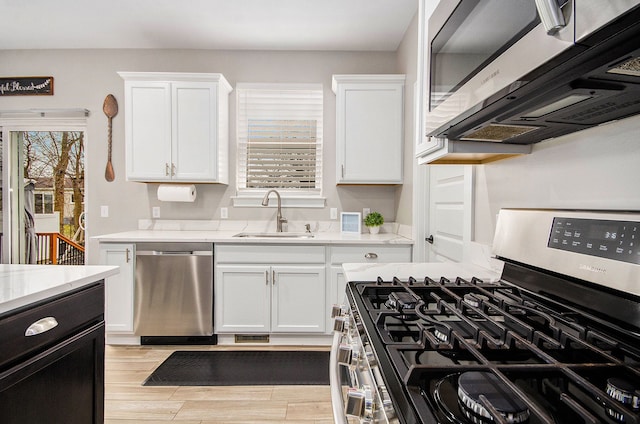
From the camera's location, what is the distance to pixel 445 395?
52cm

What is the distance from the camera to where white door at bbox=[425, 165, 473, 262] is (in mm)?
2158

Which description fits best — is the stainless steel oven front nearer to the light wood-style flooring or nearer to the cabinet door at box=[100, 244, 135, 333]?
the light wood-style flooring

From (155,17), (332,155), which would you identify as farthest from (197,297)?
(155,17)

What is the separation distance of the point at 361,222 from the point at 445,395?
2841 millimetres

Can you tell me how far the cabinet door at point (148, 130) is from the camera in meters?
3.00

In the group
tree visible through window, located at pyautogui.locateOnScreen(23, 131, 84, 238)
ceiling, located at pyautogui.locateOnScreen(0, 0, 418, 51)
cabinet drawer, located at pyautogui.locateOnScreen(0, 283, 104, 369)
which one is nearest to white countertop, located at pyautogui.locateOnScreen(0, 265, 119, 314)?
cabinet drawer, located at pyautogui.locateOnScreen(0, 283, 104, 369)

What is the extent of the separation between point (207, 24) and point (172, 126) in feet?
2.94

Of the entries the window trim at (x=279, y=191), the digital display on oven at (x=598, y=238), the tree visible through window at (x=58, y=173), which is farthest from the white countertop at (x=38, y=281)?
the tree visible through window at (x=58, y=173)

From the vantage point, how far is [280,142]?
344 centimetres

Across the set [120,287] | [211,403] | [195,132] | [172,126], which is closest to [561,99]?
[211,403]

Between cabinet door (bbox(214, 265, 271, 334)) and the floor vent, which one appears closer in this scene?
cabinet door (bbox(214, 265, 271, 334))

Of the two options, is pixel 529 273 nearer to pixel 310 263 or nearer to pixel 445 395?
pixel 445 395

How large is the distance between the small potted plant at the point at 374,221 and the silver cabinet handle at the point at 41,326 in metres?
2.43

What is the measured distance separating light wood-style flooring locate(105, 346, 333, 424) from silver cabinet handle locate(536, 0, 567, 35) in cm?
197
